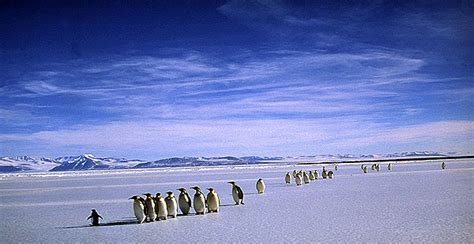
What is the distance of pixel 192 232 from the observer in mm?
7613

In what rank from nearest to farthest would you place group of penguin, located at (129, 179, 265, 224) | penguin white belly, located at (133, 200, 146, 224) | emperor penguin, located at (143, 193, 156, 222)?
penguin white belly, located at (133, 200, 146, 224) < group of penguin, located at (129, 179, 265, 224) < emperor penguin, located at (143, 193, 156, 222)

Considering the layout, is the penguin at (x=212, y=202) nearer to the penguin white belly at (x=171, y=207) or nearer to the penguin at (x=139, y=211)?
the penguin white belly at (x=171, y=207)

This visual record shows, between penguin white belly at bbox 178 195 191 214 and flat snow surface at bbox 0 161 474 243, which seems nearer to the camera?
flat snow surface at bbox 0 161 474 243

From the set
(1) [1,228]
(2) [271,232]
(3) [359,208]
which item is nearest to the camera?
(2) [271,232]

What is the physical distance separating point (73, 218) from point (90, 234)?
8.04 feet

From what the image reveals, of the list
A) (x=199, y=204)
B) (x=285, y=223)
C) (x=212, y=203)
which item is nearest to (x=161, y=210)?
(x=199, y=204)

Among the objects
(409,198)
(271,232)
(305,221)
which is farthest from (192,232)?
(409,198)

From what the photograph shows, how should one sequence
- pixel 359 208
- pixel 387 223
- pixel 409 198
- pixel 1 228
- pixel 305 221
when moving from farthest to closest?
pixel 409 198
pixel 359 208
pixel 1 228
pixel 305 221
pixel 387 223

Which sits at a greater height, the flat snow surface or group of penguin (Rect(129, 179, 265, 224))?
group of penguin (Rect(129, 179, 265, 224))

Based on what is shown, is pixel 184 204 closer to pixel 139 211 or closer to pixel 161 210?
pixel 161 210

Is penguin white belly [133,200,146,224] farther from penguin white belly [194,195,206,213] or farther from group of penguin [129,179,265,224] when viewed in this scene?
penguin white belly [194,195,206,213]

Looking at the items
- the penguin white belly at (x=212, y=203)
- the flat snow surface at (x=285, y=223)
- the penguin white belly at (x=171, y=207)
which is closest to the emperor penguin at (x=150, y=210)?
the flat snow surface at (x=285, y=223)

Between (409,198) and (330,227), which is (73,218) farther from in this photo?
(409,198)

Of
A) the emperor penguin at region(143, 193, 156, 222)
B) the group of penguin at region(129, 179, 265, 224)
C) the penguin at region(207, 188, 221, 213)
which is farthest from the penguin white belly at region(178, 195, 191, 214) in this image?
the emperor penguin at region(143, 193, 156, 222)
